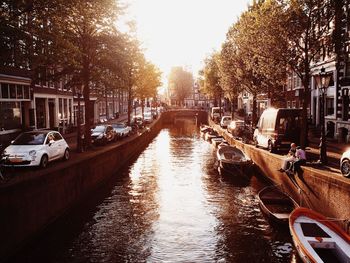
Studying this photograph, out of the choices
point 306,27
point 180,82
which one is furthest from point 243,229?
point 180,82

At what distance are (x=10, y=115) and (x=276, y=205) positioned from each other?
2634 centimetres

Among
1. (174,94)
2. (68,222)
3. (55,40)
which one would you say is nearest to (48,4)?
(55,40)

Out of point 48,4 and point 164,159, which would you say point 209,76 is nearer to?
point 164,159

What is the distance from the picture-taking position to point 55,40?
16.8 metres

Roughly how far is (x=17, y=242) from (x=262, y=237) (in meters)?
9.40

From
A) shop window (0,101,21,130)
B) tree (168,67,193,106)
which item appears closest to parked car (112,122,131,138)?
shop window (0,101,21,130)

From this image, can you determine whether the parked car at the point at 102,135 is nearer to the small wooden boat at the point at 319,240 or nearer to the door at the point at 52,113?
the door at the point at 52,113

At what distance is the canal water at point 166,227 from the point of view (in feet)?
44.7

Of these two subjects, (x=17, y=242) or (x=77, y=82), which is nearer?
(x=17, y=242)

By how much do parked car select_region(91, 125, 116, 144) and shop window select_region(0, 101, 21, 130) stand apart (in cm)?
766

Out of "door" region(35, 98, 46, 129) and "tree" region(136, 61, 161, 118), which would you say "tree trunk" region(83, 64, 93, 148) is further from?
"tree" region(136, 61, 161, 118)

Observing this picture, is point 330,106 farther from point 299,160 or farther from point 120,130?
point 120,130

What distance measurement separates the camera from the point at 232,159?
28062 mm

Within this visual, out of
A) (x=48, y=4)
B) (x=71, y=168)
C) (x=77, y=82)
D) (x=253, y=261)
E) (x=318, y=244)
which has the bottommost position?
(x=253, y=261)
